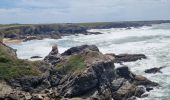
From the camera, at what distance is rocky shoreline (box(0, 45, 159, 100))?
38.2 metres

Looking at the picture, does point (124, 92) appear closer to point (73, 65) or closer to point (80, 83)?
point (80, 83)

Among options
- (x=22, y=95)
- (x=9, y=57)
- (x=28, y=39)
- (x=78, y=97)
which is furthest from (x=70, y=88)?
(x=28, y=39)

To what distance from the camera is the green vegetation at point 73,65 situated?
42.8m

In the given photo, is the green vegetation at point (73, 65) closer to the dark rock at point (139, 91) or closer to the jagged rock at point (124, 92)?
the jagged rock at point (124, 92)

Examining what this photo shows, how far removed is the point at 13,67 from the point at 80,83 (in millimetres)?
7790

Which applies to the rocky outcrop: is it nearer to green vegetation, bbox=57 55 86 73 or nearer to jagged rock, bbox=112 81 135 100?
green vegetation, bbox=57 55 86 73

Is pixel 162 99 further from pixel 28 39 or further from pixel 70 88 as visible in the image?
pixel 28 39

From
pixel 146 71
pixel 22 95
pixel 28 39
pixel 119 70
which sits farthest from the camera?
pixel 28 39

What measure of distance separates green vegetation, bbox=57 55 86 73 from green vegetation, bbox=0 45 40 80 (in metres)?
3.69

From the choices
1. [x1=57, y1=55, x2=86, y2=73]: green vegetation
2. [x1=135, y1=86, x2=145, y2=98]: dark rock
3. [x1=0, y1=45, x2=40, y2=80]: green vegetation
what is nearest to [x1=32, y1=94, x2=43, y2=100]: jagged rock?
[x1=0, y1=45, x2=40, y2=80]: green vegetation

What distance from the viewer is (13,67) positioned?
41.1m

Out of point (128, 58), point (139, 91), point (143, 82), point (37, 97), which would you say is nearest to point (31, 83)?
point (37, 97)

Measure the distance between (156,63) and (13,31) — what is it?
9868 cm

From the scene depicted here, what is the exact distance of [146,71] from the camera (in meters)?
56.8
